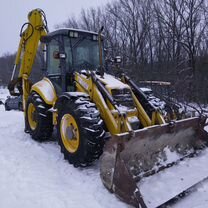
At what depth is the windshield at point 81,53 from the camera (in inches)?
234

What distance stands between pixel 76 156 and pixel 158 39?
24495 mm

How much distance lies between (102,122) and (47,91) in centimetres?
224

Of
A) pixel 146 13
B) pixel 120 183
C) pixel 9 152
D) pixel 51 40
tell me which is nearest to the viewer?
pixel 120 183

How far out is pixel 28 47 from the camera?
24.7 ft

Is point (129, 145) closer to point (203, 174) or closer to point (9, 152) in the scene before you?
point (203, 174)

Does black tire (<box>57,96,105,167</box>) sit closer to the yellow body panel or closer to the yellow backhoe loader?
the yellow backhoe loader

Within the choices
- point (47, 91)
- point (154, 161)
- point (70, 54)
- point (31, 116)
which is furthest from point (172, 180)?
point (31, 116)

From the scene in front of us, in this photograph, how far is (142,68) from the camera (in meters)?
22.9

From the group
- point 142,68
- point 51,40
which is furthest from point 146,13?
point 51,40

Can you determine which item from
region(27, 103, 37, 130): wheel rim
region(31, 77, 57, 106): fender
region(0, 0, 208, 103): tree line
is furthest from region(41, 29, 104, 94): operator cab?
region(0, 0, 208, 103): tree line

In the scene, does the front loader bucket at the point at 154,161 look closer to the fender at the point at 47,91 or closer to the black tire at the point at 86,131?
the black tire at the point at 86,131

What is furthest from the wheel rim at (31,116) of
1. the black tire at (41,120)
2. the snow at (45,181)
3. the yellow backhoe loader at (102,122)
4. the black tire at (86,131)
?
the black tire at (86,131)

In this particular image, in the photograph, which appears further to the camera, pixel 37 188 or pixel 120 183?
pixel 37 188

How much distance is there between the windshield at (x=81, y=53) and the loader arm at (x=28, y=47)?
1.62 metres
